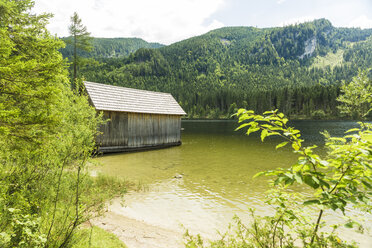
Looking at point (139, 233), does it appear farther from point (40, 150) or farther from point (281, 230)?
point (281, 230)

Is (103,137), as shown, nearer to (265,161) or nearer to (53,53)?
(53,53)

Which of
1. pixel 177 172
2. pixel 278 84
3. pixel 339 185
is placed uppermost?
pixel 278 84

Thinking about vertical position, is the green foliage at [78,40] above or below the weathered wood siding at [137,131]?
above

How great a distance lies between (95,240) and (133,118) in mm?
16201

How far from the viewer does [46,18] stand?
1195 centimetres

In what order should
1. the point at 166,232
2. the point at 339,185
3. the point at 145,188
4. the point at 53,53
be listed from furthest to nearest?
the point at 145,188 → the point at 53,53 → the point at 166,232 → the point at 339,185

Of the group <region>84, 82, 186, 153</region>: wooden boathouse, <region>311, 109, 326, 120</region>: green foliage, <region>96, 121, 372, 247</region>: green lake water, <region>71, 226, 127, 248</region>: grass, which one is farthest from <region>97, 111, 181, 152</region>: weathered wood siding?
<region>311, 109, 326, 120</region>: green foliage

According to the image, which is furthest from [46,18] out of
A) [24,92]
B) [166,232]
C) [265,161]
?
[265,161]

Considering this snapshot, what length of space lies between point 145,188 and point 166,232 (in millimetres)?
4235

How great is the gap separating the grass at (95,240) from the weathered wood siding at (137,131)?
40.2 ft

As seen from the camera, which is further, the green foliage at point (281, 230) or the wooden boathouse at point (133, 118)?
the wooden boathouse at point (133, 118)

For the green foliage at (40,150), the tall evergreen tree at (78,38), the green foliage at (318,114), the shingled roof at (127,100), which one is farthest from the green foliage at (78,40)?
the green foliage at (318,114)

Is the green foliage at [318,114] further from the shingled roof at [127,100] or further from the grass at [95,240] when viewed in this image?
the grass at [95,240]

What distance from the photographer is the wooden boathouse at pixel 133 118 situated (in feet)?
60.6
